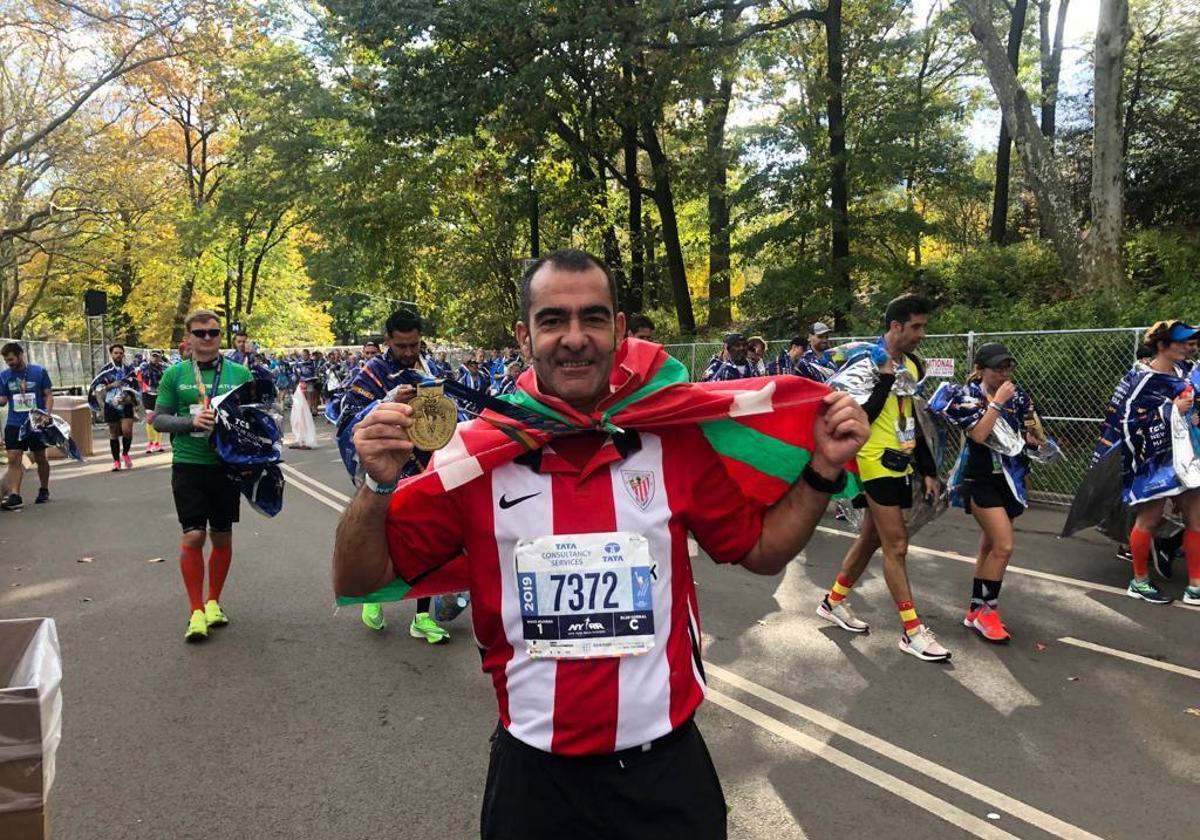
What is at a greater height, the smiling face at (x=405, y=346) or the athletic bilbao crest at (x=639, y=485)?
the smiling face at (x=405, y=346)

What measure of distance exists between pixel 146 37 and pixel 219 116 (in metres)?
17.6

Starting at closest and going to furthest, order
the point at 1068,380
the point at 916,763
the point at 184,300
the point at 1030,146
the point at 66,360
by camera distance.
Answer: the point at 916,763
the point at 1068,380
the point at 1030,146
the point at 66,360
the point at 184,300

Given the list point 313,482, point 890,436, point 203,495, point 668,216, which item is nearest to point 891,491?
point 890,436

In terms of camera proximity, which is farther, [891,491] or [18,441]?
[18,441]

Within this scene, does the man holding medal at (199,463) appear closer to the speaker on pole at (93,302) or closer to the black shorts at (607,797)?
the black shorts at (607,797)

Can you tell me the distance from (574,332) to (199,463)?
15.0 feet

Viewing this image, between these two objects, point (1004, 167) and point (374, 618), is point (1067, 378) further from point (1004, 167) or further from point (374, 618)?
point (1004, 167)

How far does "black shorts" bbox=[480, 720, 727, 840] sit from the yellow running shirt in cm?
369

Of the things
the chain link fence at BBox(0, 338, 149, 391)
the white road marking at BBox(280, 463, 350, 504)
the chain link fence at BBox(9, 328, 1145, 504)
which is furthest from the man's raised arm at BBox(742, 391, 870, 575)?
the chain link fence at BBox(0, 338, 149, 391)

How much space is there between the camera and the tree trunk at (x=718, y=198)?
1977 centimetres

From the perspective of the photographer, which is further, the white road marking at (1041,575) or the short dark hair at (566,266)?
the white road marking at (1041,575)

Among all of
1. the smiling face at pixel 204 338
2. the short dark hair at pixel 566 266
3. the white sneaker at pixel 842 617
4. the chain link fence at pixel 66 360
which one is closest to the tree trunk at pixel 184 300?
the chain link fence at pixel 66 360

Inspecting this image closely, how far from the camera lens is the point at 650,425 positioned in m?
1.94

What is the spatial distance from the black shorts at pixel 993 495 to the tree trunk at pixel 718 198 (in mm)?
14428
